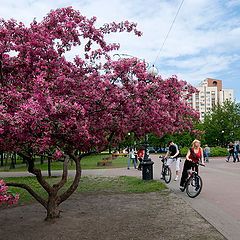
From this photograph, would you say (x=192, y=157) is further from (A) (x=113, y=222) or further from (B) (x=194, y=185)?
(A) (x=113, y=222)

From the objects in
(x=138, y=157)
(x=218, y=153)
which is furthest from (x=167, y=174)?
(x=218, y=153)

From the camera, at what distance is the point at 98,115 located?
652 cm

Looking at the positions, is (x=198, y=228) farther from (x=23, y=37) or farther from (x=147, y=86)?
(x=23, y=37)

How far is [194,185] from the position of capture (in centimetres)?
898

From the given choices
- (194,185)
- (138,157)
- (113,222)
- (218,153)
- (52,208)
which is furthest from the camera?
(218,153)

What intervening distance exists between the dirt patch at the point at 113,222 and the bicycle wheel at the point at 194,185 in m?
0.56

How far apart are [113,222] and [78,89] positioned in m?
2.90

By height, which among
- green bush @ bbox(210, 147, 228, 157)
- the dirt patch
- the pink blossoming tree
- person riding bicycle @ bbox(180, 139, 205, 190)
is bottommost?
green bush @ bbox(210, 147, 228, 157)

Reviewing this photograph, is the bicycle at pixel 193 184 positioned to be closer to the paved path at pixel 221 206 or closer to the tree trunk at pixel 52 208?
the paved path at pixel 221 206

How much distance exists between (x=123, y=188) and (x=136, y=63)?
6265 millimetres

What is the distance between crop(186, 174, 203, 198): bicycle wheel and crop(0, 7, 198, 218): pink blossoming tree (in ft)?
6.97

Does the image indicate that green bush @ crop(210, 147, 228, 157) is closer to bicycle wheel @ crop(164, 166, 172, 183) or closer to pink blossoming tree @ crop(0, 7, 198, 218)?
bicycle wheel @ crop(164, 166, 172, 183)

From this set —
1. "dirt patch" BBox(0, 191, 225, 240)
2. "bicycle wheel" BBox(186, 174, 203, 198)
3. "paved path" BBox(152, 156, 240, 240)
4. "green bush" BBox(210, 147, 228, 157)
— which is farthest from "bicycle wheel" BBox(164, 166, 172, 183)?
"green bush" BBox(210, 147, 228, 157)

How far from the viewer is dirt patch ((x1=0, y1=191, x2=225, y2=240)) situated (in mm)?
5262
